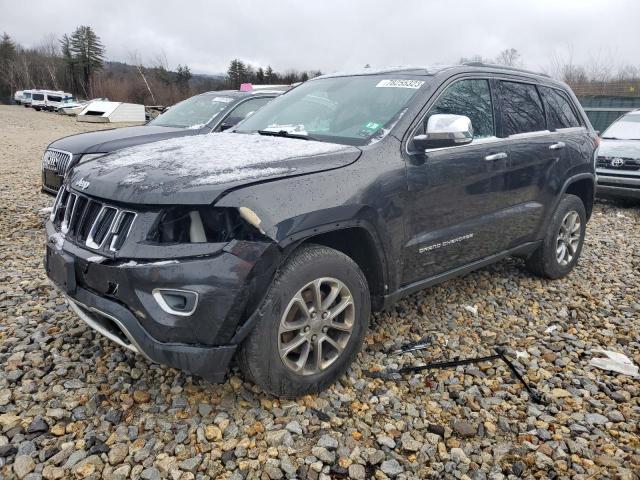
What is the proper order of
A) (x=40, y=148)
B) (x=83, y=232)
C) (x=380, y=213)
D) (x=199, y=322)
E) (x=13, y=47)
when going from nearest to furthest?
1. (x=199, y=322)
2. (x=83, y=232)
3. (x=380, y=213)
4. (x=40, y=148)
5. (x=13, y=47)

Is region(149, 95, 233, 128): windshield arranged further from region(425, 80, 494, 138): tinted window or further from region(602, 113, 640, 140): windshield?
region(602, 113, 640, 140): windshield

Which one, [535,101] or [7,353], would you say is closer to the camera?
[7,353]

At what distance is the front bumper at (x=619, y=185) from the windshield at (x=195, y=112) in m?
6.35

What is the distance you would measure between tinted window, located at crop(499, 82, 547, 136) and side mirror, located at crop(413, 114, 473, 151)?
98 cm

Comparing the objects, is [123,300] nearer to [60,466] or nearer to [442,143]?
[60,466]

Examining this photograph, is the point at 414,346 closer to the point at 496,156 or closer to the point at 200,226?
the point at 496,156

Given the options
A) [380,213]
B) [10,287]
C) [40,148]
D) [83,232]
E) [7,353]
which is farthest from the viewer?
[40,148]

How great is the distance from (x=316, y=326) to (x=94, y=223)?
48.5 inches

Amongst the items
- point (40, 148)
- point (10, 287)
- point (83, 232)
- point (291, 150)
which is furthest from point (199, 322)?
point (40, 148)

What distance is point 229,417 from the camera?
253 centimetres

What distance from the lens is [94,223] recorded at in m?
2.41

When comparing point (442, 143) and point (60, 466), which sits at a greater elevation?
point (442, 143)

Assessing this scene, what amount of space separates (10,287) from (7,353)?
123cm

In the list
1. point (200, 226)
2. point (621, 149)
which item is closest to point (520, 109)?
point (200, 226)
